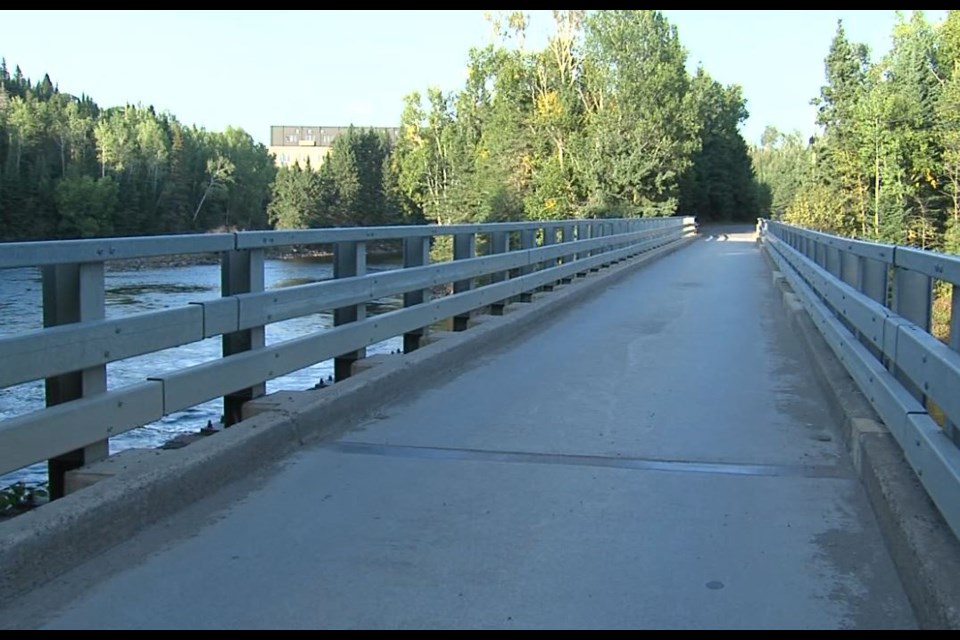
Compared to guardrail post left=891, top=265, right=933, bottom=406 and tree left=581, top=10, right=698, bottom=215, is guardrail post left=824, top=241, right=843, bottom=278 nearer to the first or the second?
guardrail post left=891, top=265, right=933, bottom=406

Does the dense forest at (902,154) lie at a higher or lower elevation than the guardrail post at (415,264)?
higher

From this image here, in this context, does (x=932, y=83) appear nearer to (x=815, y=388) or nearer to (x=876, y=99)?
(x=876, y=99)

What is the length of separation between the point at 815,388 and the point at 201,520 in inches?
201

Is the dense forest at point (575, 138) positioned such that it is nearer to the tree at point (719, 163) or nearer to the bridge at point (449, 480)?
the tree at point (719, 163)

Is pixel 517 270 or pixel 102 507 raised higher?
pixel 517 270

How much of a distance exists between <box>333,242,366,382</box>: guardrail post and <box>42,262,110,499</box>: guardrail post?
2.82 m

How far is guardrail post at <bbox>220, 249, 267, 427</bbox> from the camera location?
5395 mm

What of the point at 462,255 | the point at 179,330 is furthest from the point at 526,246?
the point at 179,330

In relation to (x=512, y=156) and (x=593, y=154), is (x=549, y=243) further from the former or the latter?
(x=512, y=156)

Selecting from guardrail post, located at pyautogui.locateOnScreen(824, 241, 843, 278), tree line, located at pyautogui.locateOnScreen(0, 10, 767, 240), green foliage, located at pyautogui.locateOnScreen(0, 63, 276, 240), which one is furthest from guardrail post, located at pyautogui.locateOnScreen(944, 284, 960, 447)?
tree line, located at pyautogui.locateOnScreen(0, 10, 767, 240)

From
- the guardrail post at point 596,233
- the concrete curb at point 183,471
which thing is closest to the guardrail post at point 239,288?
the concrete curb at point 183,471

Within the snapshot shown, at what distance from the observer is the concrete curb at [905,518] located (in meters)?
2.96

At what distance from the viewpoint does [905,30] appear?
71.4m
